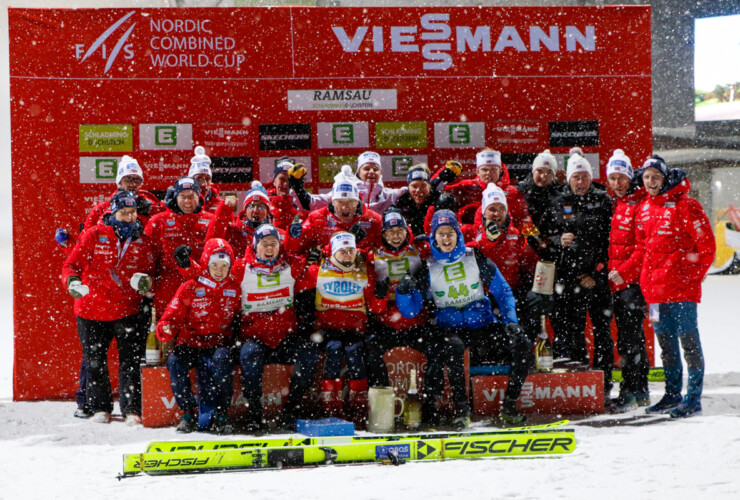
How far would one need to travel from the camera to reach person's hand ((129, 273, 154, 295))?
6.04 m

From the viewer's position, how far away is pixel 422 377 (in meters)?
5.99

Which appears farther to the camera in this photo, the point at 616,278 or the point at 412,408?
the point at 616,278

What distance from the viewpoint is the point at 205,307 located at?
587 cm

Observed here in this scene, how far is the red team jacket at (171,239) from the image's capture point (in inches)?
251

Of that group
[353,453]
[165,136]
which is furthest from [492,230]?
[165,136]

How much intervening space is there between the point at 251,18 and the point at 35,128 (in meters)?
2.14

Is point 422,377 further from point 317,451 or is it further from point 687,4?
point 687,4

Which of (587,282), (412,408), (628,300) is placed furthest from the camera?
(587,282)

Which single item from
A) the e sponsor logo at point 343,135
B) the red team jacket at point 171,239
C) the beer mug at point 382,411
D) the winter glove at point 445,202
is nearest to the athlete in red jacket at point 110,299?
the red team jacket at point 171,239

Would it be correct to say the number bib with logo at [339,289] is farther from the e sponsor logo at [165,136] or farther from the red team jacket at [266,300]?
the e sponsor logo at [165,136]

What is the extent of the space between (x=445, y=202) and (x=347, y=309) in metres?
1.22

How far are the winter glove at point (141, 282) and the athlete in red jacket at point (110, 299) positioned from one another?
0.21 feet

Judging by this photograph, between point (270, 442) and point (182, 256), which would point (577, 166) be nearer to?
point (182, 256)

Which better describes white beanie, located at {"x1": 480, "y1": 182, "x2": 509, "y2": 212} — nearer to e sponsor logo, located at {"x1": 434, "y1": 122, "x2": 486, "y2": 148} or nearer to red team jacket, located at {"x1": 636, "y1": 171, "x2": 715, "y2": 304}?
red team jacket, located at {"x1": 636, "y1": 171, "x2": 715, "y2": 304}
